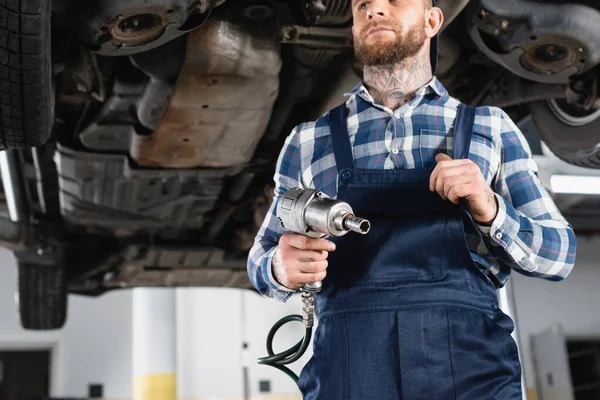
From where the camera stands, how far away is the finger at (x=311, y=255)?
0.93 m

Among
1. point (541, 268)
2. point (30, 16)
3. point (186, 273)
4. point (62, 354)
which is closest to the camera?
point (541, 268)

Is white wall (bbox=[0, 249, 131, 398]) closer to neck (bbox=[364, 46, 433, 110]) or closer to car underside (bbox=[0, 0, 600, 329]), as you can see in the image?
car underside (bbox=[0, 0, 600, 329])

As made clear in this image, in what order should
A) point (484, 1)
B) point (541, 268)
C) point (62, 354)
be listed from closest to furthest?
point (541, 268)
point (484, 1)
point (62, 354)

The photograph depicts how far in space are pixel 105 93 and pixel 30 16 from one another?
913mm

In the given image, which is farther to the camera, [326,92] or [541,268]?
[326,92]

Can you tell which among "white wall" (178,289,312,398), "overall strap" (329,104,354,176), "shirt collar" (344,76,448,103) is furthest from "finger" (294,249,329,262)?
"white wall" (178,289,312,398)

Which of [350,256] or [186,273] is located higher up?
[186,273]

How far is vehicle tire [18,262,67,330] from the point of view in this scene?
3979 millimetres

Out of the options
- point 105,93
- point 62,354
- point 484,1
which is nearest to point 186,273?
point 105,93

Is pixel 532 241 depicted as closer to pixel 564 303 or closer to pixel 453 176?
pixel 453 176

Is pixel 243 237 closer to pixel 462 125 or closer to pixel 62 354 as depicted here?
pixel 462 125

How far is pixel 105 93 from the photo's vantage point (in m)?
2.38

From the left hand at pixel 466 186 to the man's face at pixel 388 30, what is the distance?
8.7 inches

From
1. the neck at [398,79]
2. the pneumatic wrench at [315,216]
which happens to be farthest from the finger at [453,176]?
the neck at [398,79]
